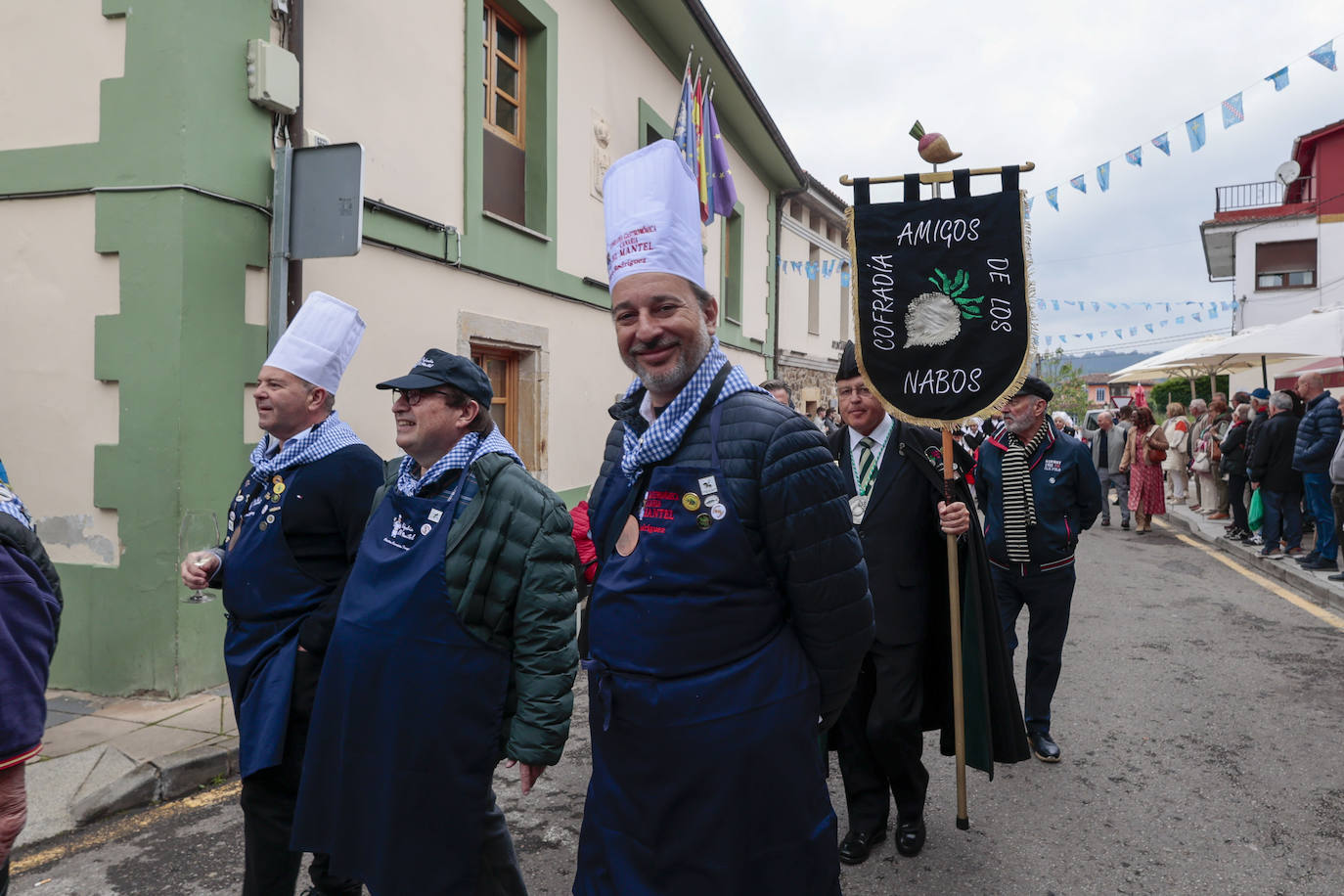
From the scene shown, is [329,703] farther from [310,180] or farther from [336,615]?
[310,180]

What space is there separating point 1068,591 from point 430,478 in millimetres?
3492

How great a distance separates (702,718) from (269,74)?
5.18 meters

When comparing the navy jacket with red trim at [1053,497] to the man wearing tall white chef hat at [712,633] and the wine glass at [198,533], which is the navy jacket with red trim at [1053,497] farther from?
the wine glass at [198,533]

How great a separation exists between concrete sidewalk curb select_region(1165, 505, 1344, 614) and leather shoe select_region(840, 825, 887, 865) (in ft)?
21.5

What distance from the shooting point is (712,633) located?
6.14 ft

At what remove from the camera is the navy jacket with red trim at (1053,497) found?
459 centimetres

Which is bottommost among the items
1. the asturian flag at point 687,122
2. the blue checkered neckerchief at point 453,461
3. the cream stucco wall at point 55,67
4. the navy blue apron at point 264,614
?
the navy blue apron at point 264,614

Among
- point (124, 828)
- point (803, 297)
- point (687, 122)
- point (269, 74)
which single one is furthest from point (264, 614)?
point (803, 297)

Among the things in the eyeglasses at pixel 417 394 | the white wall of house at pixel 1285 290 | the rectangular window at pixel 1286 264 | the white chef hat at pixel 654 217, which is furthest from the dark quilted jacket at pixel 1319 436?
the rectangular window at pixel 1286 264

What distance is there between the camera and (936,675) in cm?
365

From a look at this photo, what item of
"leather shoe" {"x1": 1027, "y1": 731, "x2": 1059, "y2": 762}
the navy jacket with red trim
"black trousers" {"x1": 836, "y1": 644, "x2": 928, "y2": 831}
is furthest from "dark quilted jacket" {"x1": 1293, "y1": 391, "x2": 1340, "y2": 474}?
"black trousers" {"x1": 836, "y1": 644, "x2": 928, "y2": 831}

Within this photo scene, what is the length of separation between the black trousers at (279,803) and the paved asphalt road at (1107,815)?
71cm

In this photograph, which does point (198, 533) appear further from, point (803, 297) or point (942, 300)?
point (803, 297)

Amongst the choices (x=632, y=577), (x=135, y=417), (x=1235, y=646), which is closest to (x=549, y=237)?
(x=135, y=417)
